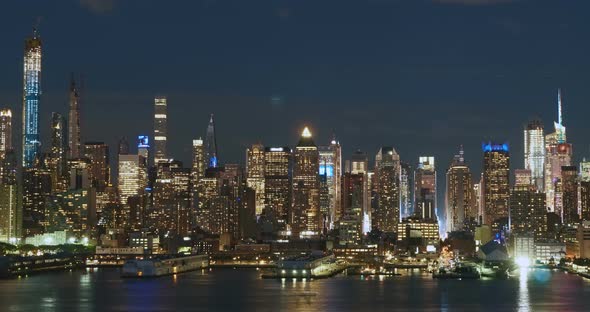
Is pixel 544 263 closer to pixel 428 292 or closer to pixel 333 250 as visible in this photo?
pixel 333 250

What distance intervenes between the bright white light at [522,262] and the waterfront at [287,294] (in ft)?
149

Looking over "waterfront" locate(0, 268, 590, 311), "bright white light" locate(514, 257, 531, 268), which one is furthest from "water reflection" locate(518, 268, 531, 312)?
"bright white light" locate(514, 257, 531, 268)

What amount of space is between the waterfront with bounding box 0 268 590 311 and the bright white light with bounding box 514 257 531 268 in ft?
149

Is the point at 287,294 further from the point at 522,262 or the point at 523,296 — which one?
the point at 522,262

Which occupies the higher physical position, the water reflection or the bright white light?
the bright white light

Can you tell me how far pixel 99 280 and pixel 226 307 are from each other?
36975mm

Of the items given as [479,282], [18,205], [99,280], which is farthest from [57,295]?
[18,205]

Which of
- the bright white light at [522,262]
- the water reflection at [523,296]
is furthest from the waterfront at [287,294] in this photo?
the bright white light at [522,262]

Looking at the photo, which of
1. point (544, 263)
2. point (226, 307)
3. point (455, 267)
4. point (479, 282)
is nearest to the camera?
point (226, 307)

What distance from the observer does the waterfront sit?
253ft

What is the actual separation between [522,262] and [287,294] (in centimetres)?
Result: 8984

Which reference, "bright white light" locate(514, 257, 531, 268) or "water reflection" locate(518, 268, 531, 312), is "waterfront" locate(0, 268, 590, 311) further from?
"bright white light" locate(514, 257, 531, 268)

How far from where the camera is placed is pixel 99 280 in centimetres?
11188

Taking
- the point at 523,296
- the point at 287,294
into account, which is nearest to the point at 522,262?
the point at 523,296
